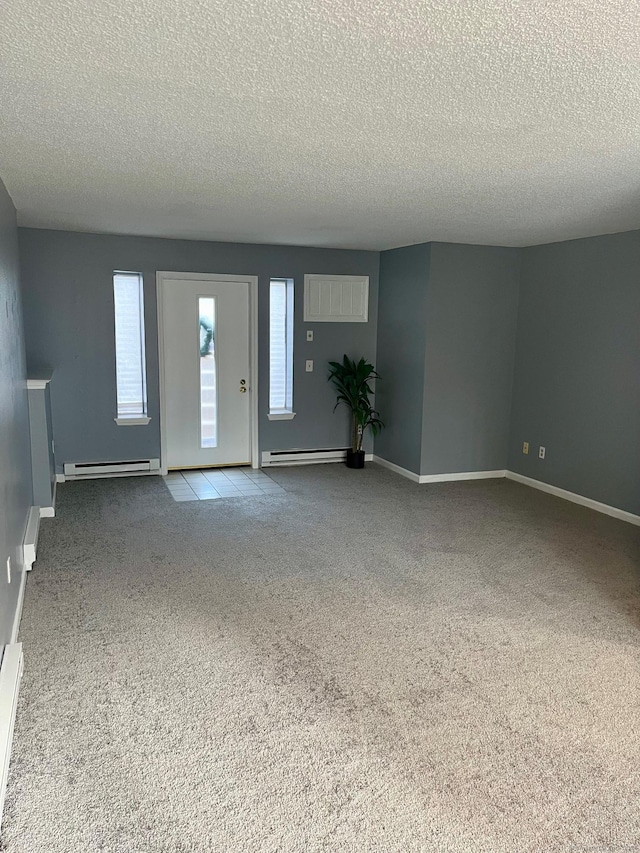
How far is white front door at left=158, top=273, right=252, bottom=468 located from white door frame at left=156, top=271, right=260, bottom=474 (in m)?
0.01

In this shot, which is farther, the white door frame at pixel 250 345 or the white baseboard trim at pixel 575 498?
the white door frame at pixel 250 345

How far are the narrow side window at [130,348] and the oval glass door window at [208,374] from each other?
1.83 ft

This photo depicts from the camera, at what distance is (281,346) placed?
6.43m

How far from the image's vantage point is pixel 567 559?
411 cm

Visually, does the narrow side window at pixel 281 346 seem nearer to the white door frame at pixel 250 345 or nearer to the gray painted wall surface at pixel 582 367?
the white door frame at pixel 250 345

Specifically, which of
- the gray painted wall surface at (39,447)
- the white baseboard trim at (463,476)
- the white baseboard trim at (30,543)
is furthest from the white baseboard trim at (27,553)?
the white baseboard trim at (463,476)

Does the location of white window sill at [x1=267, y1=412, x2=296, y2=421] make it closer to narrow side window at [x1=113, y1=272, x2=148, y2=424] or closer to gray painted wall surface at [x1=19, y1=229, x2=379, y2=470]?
gray painted wall surface at [x1=19, y1=229, x2=379, y2=470]

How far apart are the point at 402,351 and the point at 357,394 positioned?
0.64 meters

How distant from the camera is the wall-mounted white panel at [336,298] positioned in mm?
6340

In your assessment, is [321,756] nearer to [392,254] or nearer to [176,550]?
[176,550]

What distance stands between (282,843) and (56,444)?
4.59 metres

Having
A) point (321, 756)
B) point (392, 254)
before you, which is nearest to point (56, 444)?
point (392, 254)

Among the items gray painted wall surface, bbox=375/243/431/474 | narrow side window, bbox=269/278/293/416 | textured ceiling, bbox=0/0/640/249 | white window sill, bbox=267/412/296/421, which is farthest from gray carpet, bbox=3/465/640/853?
textured ceiling, bbox=0/0/640/249

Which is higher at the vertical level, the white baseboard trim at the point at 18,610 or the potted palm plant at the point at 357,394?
the potted palm plant at the point at 357,394
